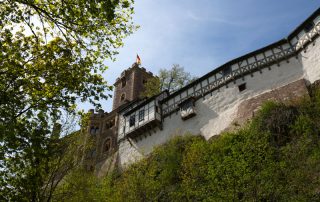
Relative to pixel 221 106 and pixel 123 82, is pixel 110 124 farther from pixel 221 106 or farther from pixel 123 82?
pixel 221 106

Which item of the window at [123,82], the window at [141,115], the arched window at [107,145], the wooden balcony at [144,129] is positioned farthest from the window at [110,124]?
the wooden balcony at [144,129]

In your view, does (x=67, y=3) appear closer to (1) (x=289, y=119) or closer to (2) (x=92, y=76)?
(2) (x=92, y=76)

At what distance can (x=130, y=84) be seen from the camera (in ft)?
164

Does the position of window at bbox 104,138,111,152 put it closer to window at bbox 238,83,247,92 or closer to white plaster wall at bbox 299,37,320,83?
window at bbox 238,83,247,92

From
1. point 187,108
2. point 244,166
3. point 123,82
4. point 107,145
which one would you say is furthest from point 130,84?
point 244,166

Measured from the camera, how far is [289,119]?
23.3 meters

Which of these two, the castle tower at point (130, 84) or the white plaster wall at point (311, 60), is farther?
the castle tower at point (130, 84)

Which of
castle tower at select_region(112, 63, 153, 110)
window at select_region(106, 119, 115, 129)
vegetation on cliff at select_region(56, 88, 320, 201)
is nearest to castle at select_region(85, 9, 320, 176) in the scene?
vegetation on cliff at select_region(56, 88, 320, 201)

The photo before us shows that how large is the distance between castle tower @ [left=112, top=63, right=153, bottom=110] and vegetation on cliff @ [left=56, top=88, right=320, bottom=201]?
64.7 feet

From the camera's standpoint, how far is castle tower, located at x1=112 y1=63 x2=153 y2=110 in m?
48.5

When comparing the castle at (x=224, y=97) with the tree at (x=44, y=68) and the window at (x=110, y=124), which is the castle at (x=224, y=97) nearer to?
the window at (x=110, y=124)

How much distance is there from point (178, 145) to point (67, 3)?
61.2 ft

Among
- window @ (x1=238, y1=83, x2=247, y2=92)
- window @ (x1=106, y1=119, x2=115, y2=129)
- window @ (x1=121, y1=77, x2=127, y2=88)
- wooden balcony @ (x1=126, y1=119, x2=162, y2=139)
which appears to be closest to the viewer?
window @ (x1=238, y1=83, x2=247, y2=92)

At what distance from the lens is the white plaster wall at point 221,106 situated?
27927 mm
